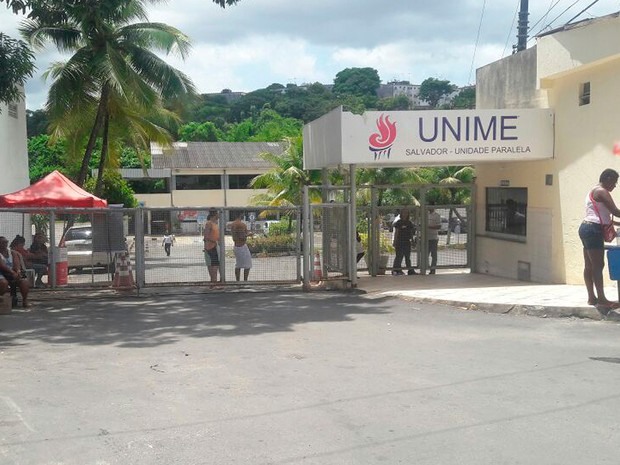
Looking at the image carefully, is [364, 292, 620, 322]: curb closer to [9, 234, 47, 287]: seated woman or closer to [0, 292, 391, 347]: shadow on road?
[0, 292, 391, 347]: shadow on road

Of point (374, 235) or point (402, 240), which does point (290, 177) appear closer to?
point (374, 235)

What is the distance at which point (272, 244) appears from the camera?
15531 millimetres

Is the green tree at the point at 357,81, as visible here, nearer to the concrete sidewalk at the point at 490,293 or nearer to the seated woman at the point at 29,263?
the concrete sidewalk at the point at 490,293

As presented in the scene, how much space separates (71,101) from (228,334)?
45.3 ft

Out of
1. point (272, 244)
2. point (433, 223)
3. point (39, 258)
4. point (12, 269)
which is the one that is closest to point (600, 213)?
point (433, 223)

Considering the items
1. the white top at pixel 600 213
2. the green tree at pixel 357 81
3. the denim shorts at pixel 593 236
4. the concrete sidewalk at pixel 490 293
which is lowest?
the concrete sidewalk at pixel 490 293

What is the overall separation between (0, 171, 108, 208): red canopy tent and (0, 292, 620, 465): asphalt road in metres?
5.87

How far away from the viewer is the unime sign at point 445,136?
14188 mm

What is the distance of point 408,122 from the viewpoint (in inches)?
563

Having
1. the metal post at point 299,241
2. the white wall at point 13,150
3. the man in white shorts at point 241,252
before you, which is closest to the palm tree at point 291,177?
the white wall at point 13,150

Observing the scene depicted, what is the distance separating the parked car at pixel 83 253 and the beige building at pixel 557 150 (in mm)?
8743

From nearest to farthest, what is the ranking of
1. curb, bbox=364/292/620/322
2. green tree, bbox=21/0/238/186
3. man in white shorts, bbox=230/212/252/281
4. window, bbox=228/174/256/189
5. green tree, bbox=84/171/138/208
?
curb, bbox=364/292/620/322 < man in white shorts, bbox=230/212/252/281 < green tree, bbox=21/0/238/186 < green tree, bbox=84/171/138/208 < window, bbox=228/174/256/189

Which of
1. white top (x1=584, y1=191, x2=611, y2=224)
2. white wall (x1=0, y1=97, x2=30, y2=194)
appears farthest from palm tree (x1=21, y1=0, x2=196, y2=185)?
white top (x1=584, y1=191, x2=611, y2=224)

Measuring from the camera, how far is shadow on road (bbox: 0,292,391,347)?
1011 centimetres
